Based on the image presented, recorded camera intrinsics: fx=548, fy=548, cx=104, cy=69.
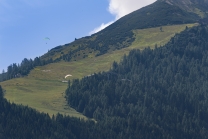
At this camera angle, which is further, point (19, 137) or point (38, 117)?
point (38, 117)

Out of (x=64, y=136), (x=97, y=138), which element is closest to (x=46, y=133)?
(x=64, y=136)

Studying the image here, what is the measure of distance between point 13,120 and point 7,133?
8.40 metres

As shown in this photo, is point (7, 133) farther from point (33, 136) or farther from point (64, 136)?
point (64, 136)

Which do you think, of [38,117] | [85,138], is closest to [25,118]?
[38,117]

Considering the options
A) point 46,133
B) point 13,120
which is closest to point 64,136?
point 46,133

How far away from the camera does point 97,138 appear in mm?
198875

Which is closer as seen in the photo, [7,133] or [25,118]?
[7,133]

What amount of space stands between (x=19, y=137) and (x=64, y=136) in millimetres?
17994

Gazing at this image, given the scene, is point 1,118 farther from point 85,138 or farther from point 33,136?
point 85,138

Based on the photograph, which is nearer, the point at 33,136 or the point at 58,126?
the point at 33,136

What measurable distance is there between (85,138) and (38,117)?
739 inches

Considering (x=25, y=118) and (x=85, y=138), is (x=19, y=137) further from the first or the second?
(x=85, y=138)

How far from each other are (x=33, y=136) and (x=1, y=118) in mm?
15602

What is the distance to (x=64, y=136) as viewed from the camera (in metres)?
194
